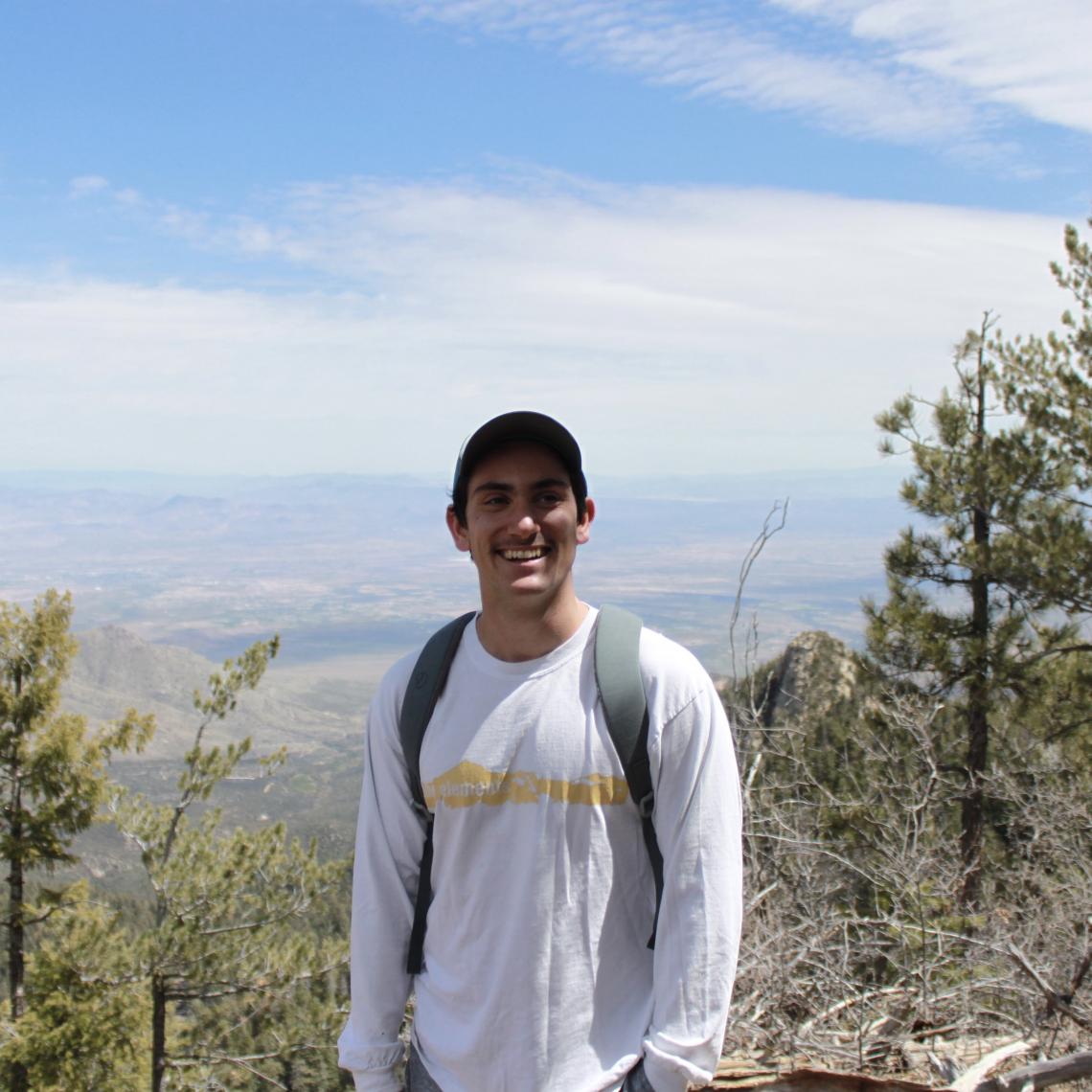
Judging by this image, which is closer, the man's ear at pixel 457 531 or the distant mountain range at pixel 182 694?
the man's ear at pixel 457 531

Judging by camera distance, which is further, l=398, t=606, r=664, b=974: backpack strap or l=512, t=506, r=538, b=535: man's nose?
l=512, t=506, r=538, b=535: man's nose

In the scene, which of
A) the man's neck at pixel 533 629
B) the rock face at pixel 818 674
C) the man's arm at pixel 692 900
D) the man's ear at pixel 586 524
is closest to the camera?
the man's arm at pixel 692 900

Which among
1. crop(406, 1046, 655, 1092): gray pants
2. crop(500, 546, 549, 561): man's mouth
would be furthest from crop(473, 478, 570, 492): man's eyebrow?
crop(406, 1046, 655, 1092): gray pants

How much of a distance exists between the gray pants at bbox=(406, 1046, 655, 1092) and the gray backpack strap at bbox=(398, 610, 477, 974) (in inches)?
6.2

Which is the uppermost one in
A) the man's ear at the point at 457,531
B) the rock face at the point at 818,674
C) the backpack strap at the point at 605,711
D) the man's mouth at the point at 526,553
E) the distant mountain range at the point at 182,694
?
the man's ear at the point at 457,531

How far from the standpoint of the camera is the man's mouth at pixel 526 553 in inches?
69.3

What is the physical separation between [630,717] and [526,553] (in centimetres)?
34

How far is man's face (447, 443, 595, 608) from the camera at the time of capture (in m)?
1.76

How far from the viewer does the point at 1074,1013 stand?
373 centimetres

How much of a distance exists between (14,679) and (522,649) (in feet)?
38.0

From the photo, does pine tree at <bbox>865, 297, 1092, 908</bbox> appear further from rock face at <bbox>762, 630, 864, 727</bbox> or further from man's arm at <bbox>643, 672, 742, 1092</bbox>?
man's arm at <bbox>643, 672, 742, 1092</bbox>

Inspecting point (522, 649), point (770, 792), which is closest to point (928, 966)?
point (770, 792)

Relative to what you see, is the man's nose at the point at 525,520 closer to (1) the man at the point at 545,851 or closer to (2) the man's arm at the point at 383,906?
(1) the man at the point at 545,851

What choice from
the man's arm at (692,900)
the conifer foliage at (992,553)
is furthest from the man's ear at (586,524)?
the conifer foliage at (992,553)
